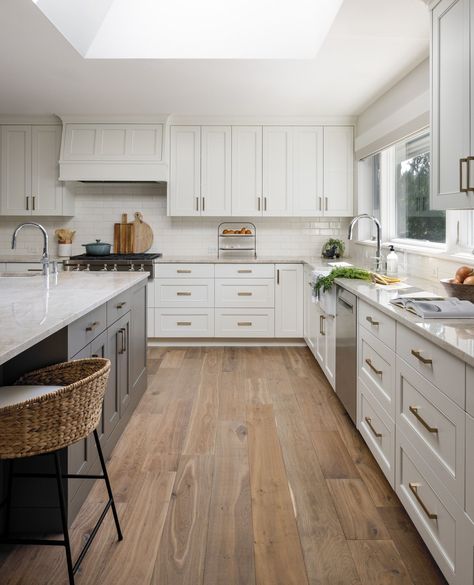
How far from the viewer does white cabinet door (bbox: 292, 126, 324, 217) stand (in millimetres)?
5961

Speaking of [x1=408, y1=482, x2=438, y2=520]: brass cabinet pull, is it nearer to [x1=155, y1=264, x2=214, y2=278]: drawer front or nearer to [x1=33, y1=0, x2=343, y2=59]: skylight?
[x1=33, y1=0, x2=343, y2=59]: skylight

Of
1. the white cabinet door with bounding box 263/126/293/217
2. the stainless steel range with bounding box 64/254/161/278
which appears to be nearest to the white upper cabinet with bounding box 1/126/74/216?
the stainless steel range with bounding box 64/254/161/278

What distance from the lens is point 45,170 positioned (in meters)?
5.96

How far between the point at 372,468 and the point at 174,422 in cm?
131

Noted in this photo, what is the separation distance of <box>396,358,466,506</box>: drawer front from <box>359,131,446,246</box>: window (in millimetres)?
1993

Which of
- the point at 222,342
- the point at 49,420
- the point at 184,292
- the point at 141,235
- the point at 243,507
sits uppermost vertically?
the point at 141,235

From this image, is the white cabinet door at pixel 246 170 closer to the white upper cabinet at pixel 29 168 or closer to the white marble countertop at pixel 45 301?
the white upper cabinet at pixel 29 168

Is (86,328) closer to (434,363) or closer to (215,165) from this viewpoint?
(434,363)

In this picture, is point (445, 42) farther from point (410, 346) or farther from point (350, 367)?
point (350, 367)

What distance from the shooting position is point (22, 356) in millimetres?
2232

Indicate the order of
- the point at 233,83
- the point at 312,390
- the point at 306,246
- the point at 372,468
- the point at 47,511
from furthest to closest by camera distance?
the point at 306,246 → the point at 233,83 → the point at 312,390 → the point at 372,468 → the point at 47,511

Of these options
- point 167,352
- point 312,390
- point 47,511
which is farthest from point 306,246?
point 47,511

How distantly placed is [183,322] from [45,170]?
2191 millimetres

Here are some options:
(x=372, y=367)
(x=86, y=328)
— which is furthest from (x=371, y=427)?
(x=86, y=328)
